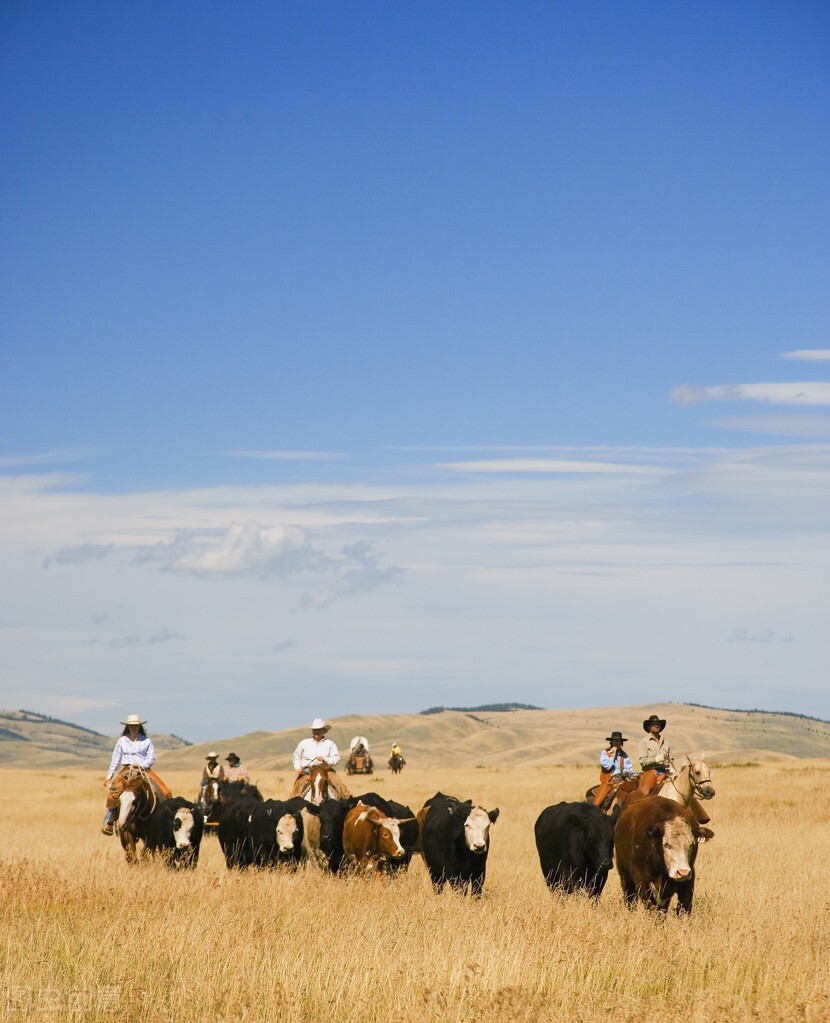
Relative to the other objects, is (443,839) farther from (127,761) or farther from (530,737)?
(530,737)

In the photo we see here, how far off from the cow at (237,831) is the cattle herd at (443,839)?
0.01 m

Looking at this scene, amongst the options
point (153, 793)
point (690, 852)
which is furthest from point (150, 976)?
point (153, 793)

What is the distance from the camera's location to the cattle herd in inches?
437

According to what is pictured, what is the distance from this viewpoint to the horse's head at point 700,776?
1355cm

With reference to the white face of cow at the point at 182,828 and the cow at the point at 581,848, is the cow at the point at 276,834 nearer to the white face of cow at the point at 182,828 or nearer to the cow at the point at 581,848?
the white face of cow at the point at 182,828

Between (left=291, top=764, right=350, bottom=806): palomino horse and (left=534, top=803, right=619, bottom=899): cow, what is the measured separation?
428cm

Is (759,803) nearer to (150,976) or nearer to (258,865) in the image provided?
(258,865)

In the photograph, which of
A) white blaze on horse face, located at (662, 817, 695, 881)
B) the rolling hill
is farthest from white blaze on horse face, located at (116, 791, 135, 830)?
the rolling hill

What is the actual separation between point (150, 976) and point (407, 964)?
186 centimetres

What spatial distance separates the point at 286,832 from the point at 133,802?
2.39m

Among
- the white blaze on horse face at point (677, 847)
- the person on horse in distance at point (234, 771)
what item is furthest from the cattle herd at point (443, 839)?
the person on horse in distance at point (234, 771)

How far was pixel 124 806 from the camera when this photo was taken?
1597 centimetres

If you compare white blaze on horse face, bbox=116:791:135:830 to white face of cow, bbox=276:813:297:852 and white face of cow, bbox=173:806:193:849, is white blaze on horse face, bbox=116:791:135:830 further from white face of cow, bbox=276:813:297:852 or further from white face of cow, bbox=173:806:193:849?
white face of cow, bbox=276:813:297:852

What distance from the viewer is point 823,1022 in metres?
7.17
